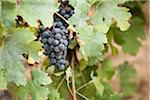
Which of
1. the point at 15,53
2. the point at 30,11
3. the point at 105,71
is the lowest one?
the point at 105,71

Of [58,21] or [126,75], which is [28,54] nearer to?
[58,21]

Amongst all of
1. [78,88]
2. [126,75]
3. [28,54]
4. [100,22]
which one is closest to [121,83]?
[126,75]

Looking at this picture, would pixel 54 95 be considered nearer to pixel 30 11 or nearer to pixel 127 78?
pixel 30 11

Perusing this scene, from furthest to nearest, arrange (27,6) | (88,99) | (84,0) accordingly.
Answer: (88,99)
(84,0)
(27,6)

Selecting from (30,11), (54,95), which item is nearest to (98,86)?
(54,95)

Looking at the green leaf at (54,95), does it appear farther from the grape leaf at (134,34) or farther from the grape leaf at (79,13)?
the grape leaf at (134,34)

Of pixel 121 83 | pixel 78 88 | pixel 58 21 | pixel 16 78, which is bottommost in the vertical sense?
pixel 121 83

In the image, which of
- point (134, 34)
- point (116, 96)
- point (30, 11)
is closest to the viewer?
point (30, 11)
